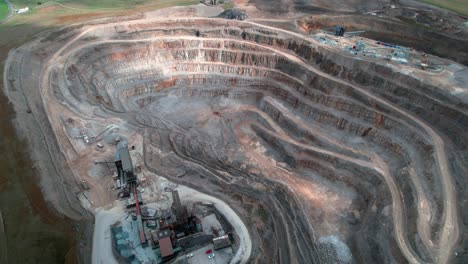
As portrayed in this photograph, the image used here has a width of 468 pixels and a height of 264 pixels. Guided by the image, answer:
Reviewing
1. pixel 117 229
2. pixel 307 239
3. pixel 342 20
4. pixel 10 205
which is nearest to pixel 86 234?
pixel 117 229

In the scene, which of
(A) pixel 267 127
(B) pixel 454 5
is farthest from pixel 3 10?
(B) pixel 454 5

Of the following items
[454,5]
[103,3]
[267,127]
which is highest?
[454,5]

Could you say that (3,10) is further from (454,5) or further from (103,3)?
(454,5)

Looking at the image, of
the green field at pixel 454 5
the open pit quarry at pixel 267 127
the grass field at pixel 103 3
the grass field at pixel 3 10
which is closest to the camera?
the open pit quarry at pixel 267 127

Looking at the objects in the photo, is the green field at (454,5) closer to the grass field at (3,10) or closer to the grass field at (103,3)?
the grass field at (103,3)

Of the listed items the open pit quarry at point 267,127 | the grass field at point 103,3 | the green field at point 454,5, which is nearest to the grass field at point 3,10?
the grass field at point 103,3

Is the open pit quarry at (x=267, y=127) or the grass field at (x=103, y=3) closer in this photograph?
the open pit quarry at (x=267, y=127)

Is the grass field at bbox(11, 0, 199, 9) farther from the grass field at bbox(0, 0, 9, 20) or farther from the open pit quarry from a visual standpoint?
the open pit quarry
